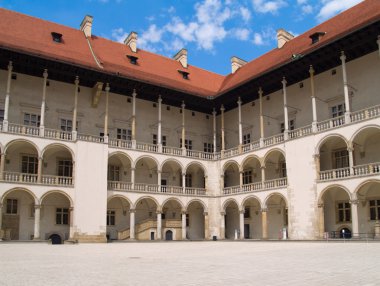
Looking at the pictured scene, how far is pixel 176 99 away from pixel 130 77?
4593 millimetres

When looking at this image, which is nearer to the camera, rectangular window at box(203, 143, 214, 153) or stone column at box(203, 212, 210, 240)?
stone column at box(203, 212, 210, 240)

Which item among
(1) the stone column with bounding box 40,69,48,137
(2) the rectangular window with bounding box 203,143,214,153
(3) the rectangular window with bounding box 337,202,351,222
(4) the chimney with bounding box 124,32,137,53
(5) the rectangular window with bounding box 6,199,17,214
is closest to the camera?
(3) the rectangular window with bounding box 337,202,351,222

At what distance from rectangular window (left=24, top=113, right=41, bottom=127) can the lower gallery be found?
6 cm

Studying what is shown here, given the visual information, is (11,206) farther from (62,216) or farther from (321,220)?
(321,220)

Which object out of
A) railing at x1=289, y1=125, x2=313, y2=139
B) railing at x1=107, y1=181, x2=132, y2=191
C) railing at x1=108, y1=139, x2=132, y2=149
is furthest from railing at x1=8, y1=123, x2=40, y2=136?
railing at x1=289, y1=125, x2=313, y2=139

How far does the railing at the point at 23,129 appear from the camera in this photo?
24031 mm

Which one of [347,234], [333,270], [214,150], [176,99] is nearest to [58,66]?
[176,99]

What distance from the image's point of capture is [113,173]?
94.9 feet

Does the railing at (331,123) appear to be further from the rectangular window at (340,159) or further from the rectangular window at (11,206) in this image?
the rectangular window at (11,206)

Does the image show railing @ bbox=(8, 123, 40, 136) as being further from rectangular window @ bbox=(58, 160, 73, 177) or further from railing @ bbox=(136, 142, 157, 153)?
railing @ bbox=(136, 142, 157, 153)

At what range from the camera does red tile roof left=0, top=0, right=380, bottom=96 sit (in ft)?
82.2

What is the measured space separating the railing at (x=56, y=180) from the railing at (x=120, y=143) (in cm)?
356

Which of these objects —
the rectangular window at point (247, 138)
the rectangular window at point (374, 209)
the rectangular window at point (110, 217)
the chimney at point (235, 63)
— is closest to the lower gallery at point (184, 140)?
the rectangular window at point (374, 209)

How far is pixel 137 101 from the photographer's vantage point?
1211 inches
